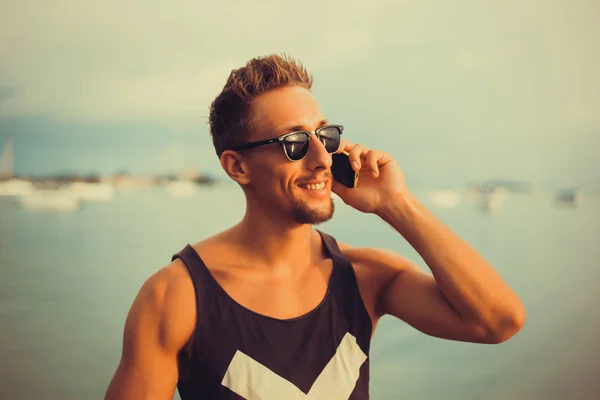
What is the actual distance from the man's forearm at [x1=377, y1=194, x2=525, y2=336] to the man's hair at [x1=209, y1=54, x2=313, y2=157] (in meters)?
0.50

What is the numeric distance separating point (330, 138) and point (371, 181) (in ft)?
0.53

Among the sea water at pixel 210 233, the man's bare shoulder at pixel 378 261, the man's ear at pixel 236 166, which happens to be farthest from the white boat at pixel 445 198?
the man's ear at pixel 236 166

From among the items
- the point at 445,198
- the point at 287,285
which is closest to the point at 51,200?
the point at 287,285

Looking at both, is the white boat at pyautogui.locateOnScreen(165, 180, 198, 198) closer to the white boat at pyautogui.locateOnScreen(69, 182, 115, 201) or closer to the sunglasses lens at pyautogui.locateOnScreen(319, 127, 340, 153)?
the white boat at pyautogui.locateOnScreen(69, 182, 115, 201)

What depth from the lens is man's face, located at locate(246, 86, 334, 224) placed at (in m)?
1.49

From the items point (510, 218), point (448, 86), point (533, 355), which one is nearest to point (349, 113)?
point (448, 86)

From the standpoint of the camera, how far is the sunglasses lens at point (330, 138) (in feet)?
4.97

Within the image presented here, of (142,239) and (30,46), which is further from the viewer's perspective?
(142,239)

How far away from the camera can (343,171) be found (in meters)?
1.57

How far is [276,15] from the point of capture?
8.63 feet

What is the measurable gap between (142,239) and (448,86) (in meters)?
1.63

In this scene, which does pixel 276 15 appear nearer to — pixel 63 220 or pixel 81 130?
pixel 81 130

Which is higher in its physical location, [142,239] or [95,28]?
[95,28]

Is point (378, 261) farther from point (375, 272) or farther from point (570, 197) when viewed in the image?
point (570, 197)
